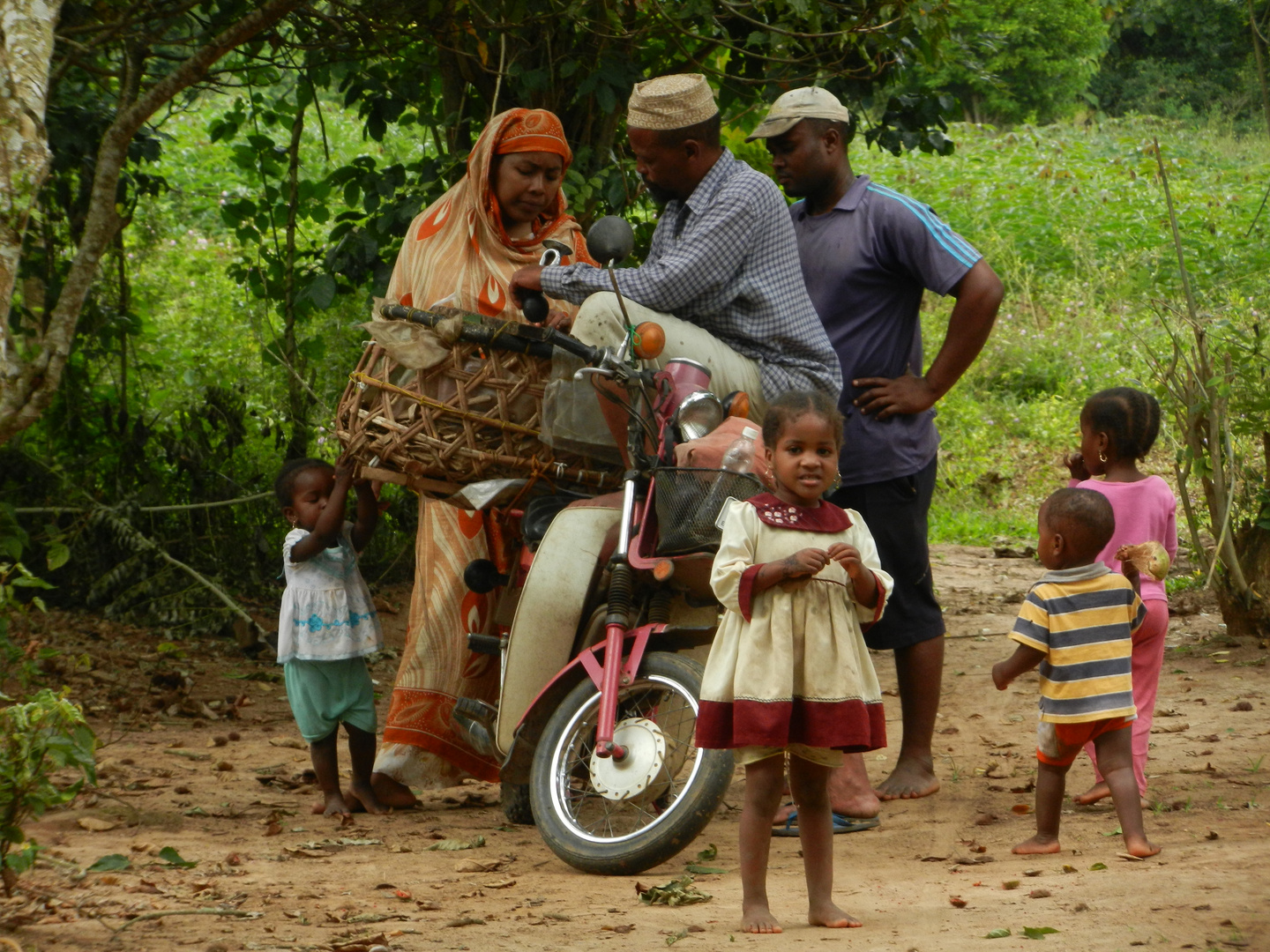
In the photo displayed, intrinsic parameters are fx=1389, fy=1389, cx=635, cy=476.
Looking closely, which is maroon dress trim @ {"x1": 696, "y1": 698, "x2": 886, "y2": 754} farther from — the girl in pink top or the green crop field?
the green crop field

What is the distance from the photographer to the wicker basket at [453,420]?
395 centimetres

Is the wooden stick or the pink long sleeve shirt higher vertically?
the pink long sleeve shirt

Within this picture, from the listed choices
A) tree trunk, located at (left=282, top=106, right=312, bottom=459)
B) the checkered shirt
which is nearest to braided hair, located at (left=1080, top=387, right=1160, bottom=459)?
the checkered shirt

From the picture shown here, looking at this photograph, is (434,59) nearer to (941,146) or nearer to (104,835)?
(941,146)

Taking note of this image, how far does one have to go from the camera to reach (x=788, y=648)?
3088 millimetres

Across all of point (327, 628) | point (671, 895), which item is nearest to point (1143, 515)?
point (671, 895)

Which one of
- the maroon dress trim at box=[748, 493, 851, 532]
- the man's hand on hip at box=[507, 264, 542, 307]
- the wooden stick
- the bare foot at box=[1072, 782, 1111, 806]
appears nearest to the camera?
the wooden stick

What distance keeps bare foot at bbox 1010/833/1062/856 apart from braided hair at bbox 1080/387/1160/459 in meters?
1.19

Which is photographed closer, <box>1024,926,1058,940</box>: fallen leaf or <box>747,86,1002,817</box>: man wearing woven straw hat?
<box>1024,926,1058,940</box>: fallen leaf

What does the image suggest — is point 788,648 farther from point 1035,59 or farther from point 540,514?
point 1035,59

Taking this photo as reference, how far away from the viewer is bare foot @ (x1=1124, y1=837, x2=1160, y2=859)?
3.59 meters

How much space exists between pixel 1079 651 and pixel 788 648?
1.10 meters

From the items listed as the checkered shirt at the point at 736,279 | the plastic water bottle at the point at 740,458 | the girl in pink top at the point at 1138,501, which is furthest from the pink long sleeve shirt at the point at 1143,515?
the plastic water bottle at the point at 740,458

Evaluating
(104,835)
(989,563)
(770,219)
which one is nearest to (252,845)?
(104,835)
